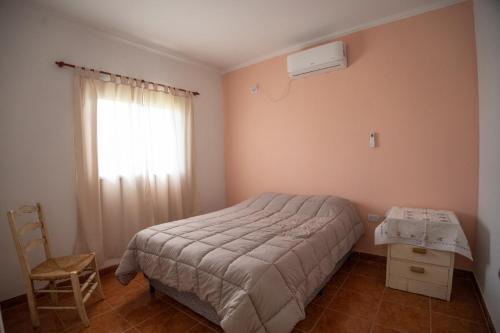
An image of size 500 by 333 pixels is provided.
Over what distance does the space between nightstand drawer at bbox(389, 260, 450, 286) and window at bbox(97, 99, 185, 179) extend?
2.66 m

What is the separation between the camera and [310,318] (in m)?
1.83

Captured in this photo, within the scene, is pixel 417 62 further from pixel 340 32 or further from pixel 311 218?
pixel 311 218

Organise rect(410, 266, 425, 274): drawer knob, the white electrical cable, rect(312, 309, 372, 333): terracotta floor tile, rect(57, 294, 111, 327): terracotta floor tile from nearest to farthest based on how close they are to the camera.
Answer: rect(312, 309, 372, 333): terracotta floor tile → rect(57, 294, 111, 327): terracotta floor tile → rect(410, 266, 425, 274): drawer knob → the white electrical cable

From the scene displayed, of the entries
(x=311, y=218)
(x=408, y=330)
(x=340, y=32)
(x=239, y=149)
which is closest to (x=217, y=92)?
(x=239, y=149)

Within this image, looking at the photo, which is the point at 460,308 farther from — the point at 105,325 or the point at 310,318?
the point at 105,325

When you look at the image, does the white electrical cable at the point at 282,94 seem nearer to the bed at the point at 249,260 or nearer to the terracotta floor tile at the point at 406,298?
the bed at the point at 249,260

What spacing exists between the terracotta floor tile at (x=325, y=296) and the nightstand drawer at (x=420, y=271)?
54 cm

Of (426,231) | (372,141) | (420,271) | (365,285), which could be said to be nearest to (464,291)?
(420,271)

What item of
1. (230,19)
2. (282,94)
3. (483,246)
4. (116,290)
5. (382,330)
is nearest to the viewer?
(382,330)

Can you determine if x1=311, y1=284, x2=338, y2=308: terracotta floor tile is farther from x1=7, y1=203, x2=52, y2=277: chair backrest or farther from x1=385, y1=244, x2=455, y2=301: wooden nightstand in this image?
x1=7, y1=203, x2=52, y2=277: chair backrest

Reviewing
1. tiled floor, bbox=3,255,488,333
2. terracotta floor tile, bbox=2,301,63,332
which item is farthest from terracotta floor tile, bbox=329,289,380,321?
terracotta floor tile, bbox=2,301,63,332

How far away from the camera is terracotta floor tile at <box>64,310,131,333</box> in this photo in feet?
5.90

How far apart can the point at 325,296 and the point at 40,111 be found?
10.0 ft

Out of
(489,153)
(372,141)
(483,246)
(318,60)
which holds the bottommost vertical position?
(483,246)
